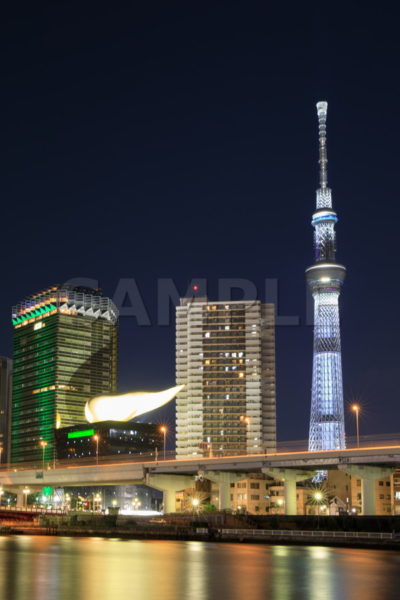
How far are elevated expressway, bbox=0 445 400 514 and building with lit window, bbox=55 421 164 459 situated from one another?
54.9 meters

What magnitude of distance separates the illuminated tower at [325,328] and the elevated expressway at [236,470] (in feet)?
201

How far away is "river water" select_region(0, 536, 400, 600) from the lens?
38.2 meters

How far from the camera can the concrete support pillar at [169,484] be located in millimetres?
100062

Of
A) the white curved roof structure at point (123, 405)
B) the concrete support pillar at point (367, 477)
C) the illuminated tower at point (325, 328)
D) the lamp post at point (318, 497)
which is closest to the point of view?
the concrete support pillar at point (367, 477)

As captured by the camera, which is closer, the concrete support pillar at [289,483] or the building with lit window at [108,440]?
the concrete support pillar at [289,483]

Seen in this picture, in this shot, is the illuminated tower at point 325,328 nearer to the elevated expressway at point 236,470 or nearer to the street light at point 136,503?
the street light at point 136,503

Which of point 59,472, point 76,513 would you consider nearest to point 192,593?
point 76,513

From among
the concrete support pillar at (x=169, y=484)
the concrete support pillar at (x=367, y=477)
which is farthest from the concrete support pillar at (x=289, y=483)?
the concrete support pillar at (x=169, y=484)

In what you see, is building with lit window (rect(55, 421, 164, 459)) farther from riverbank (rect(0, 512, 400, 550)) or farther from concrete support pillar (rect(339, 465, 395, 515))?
concrete support pillar (rect(339, 465, 395, 515))

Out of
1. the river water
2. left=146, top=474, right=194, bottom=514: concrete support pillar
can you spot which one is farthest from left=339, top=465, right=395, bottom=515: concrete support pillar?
left=146, top=474, right=194, bottom=514: concrete support pillar

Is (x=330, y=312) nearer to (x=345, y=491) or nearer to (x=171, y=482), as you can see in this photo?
(x=345, y=491)

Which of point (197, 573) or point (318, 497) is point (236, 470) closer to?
point (318, 497)

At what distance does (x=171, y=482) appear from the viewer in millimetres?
101250

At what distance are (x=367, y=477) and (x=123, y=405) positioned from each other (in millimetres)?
77239
